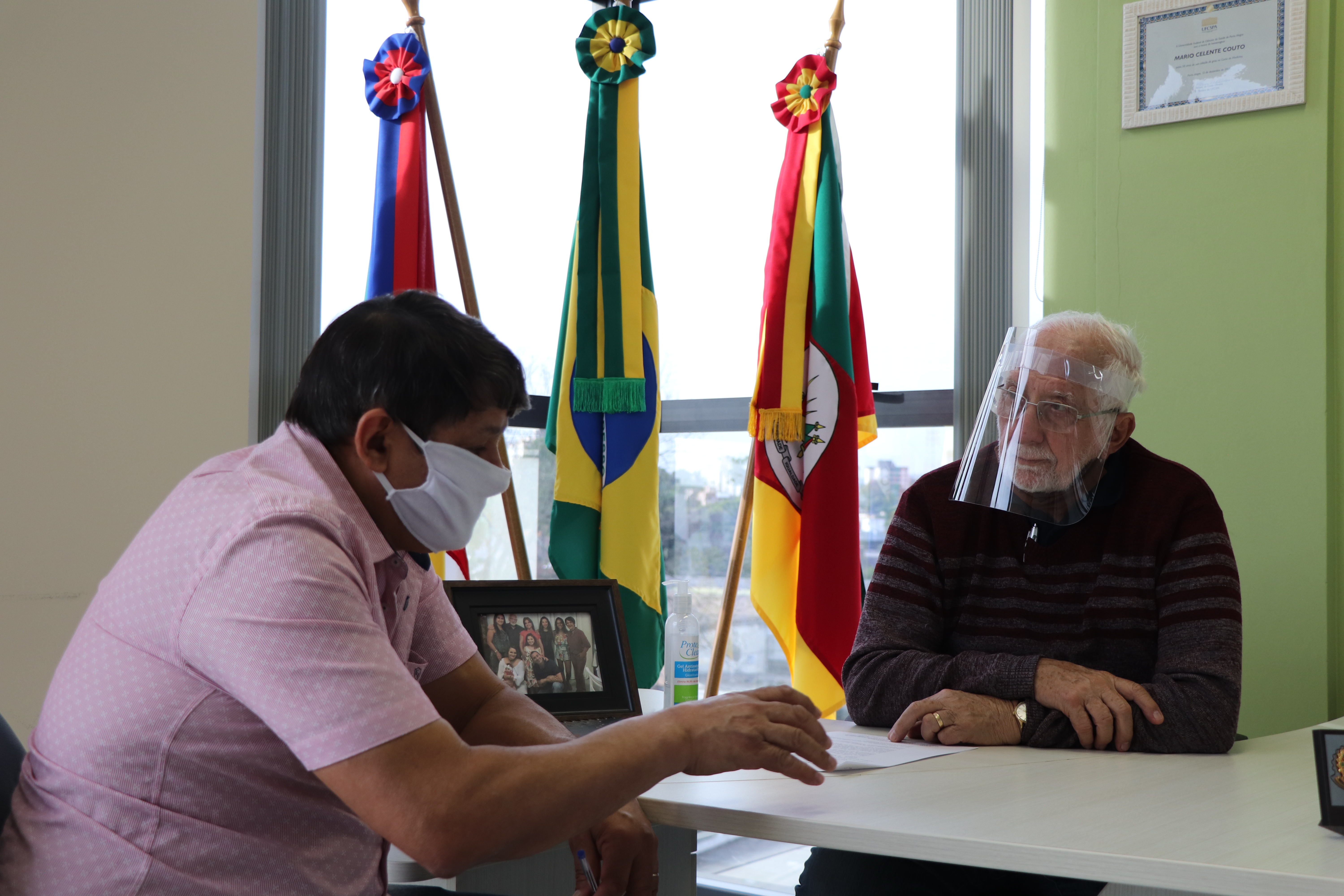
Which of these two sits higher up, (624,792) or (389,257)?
(389,257)

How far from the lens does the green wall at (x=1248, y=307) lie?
2.33m

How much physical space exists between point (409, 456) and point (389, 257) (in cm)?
161

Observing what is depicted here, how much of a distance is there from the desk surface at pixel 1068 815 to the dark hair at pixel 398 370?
0.50m

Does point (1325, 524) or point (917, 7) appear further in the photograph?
point (917, 7)

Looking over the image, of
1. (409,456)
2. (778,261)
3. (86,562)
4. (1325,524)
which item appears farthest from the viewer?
(778,261)

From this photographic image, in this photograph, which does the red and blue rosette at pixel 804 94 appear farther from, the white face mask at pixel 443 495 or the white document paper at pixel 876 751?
the white face mask at pixel 443 495

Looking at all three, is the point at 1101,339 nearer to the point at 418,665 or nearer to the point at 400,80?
the point at 418,665

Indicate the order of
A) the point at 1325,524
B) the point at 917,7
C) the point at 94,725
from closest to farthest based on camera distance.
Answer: the point at 94,725 < the point at 1325,524 < the point at 917,7

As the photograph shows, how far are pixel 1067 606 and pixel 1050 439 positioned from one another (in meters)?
0.28

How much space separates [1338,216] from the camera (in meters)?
2.34

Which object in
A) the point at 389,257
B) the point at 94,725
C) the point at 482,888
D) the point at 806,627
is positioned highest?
the point at 389,257

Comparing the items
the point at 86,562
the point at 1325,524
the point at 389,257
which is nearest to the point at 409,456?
the point at 86,562

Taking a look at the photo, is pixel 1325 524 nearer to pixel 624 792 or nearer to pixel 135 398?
pixel 624 792

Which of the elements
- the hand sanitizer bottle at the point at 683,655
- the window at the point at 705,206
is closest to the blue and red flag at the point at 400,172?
the window at the point at 705,206
